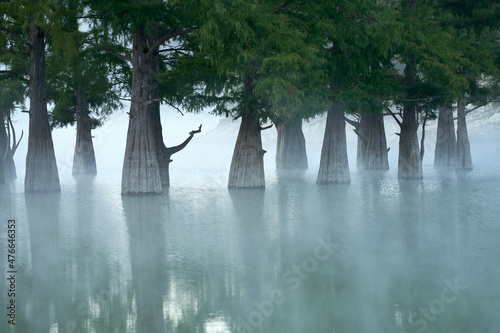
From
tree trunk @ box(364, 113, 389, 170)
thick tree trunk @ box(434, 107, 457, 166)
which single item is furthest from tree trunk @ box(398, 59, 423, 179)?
thick tree trunk @ box(434, 107, 457, 166)

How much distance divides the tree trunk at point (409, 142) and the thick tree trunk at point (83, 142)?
18.5m

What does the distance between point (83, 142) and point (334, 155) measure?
1800 cm

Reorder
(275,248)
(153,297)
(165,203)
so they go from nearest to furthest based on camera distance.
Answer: (153,297) → (275,248) → (165,203)

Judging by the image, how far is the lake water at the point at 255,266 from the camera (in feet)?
28.8

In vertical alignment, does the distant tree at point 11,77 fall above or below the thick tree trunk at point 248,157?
above

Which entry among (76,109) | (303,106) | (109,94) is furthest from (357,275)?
(76,109)

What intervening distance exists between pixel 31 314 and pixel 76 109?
33060 mm

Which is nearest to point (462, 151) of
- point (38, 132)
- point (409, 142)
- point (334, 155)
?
point (409, 142)

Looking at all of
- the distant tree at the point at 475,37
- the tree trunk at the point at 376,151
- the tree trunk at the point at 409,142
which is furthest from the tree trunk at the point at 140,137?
the tree trunk at the point at 376,151

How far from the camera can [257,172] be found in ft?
A: 91.0

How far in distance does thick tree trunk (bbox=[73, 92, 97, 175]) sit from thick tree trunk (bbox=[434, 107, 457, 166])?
21739 mm

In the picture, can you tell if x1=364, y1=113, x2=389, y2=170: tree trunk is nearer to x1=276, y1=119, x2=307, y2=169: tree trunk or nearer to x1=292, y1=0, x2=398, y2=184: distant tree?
x1=276, y1=119, x2=307, y2=169: tree trunk

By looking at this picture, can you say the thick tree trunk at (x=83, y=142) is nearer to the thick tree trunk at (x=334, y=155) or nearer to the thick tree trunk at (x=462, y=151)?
the thick tree trunk at (x=334, y=155)

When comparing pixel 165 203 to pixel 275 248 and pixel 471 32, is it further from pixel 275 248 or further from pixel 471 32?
pixel 471 32
